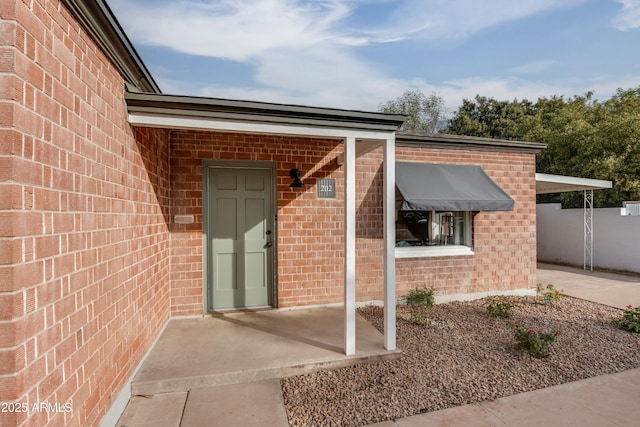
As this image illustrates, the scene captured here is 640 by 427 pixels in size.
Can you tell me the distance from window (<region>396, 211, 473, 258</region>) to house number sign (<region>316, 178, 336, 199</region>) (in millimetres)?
1428

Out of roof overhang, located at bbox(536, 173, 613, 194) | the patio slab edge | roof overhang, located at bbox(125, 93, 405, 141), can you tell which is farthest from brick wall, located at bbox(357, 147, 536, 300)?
the patio slab edge

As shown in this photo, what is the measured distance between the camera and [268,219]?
17.6 feet

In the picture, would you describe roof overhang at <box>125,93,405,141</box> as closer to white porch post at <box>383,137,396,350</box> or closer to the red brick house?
the red brick house

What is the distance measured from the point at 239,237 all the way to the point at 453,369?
3619 millimetres

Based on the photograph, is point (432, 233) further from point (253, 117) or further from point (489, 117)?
point (489, 117)

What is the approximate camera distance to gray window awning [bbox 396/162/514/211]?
527 centimetres

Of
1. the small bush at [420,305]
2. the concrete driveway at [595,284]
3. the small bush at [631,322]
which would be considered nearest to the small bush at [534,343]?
the small bush at [420,305]

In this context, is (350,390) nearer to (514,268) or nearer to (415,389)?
(415,389)

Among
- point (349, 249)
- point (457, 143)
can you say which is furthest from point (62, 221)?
point (457, 143)

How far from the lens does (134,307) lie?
10.8 feet

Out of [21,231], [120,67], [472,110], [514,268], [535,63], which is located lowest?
[514,268]

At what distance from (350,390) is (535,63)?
1392cm

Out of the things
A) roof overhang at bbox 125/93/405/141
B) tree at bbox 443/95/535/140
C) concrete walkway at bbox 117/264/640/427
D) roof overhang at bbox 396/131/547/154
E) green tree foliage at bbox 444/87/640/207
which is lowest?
concrete walkway at bbox 117/264/640/427

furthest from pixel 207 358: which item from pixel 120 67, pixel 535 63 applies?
pixel 535 63
